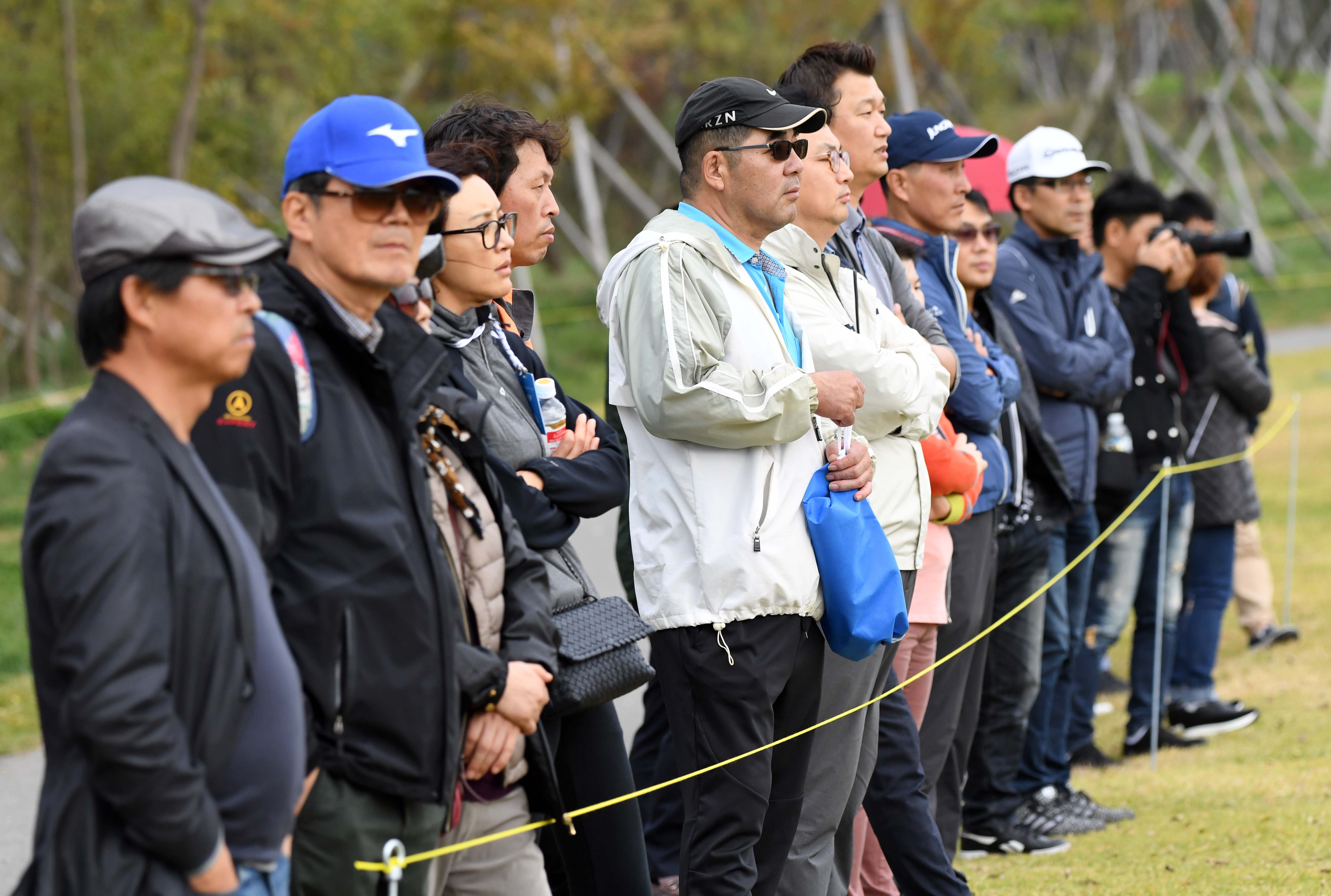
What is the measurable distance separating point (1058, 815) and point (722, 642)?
2.74 m

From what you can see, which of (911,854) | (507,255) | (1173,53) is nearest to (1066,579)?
(911,854)

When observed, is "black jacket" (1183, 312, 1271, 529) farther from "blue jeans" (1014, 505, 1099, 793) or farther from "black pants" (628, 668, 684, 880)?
"black pants" (628, 668, 684, 880)

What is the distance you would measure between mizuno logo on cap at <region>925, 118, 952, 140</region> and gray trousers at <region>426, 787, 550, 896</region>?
109 inches

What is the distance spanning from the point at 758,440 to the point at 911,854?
137cm

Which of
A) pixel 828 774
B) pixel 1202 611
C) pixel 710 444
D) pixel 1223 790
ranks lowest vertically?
pixel 1223 790

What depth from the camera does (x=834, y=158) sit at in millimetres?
4012

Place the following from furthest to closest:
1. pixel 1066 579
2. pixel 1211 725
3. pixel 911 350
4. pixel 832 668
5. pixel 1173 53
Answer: pixel 1173 53 → pixel 1211 725 → pixel 1066 579 → pixel 911 350 → pixel 832 668

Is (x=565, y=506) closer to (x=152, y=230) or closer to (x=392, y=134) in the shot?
(x=392, y=134)

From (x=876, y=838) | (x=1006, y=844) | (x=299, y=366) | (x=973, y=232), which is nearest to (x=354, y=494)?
(x=299, y=366)

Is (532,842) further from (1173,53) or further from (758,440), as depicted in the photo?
(1173,53)

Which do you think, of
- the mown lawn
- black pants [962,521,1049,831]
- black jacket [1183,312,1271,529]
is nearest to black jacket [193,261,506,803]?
the mown lawn

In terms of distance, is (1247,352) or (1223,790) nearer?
(1223,790)

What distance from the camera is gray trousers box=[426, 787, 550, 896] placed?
2.88m

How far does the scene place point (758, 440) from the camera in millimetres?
3451
